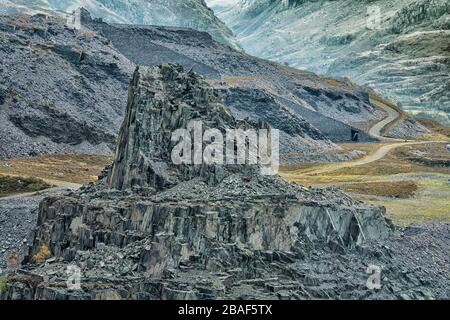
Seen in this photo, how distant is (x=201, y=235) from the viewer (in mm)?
62188

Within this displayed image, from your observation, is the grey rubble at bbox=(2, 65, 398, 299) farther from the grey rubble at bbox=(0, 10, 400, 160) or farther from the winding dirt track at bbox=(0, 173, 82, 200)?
the grey rubble at bbox=(0, 10, 400, 160)

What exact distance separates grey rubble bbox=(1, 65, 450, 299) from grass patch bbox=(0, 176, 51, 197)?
3169 cm

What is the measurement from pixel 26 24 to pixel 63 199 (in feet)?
372

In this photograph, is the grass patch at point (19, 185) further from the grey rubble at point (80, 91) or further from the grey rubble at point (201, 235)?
the grey rubble at point (201, 235)

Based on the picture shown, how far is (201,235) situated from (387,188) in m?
64.2

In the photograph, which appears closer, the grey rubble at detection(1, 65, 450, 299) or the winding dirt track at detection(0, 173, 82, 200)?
the grey rubble at detection(1, 65, 450, 299)

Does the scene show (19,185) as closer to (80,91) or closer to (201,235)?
(201,235)

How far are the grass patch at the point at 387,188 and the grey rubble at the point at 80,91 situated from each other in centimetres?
4183

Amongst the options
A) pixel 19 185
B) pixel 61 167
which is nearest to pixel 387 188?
pixel 61 167

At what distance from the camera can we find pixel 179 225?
2469 inches

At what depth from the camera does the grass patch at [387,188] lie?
4624 inches

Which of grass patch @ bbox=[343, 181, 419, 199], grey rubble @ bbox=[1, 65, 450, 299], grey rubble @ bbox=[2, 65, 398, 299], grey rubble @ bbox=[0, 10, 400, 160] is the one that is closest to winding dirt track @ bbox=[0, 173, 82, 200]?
grey rubble @ bbox=[0, 10, 400, 160]

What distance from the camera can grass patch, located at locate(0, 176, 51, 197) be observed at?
347ft
